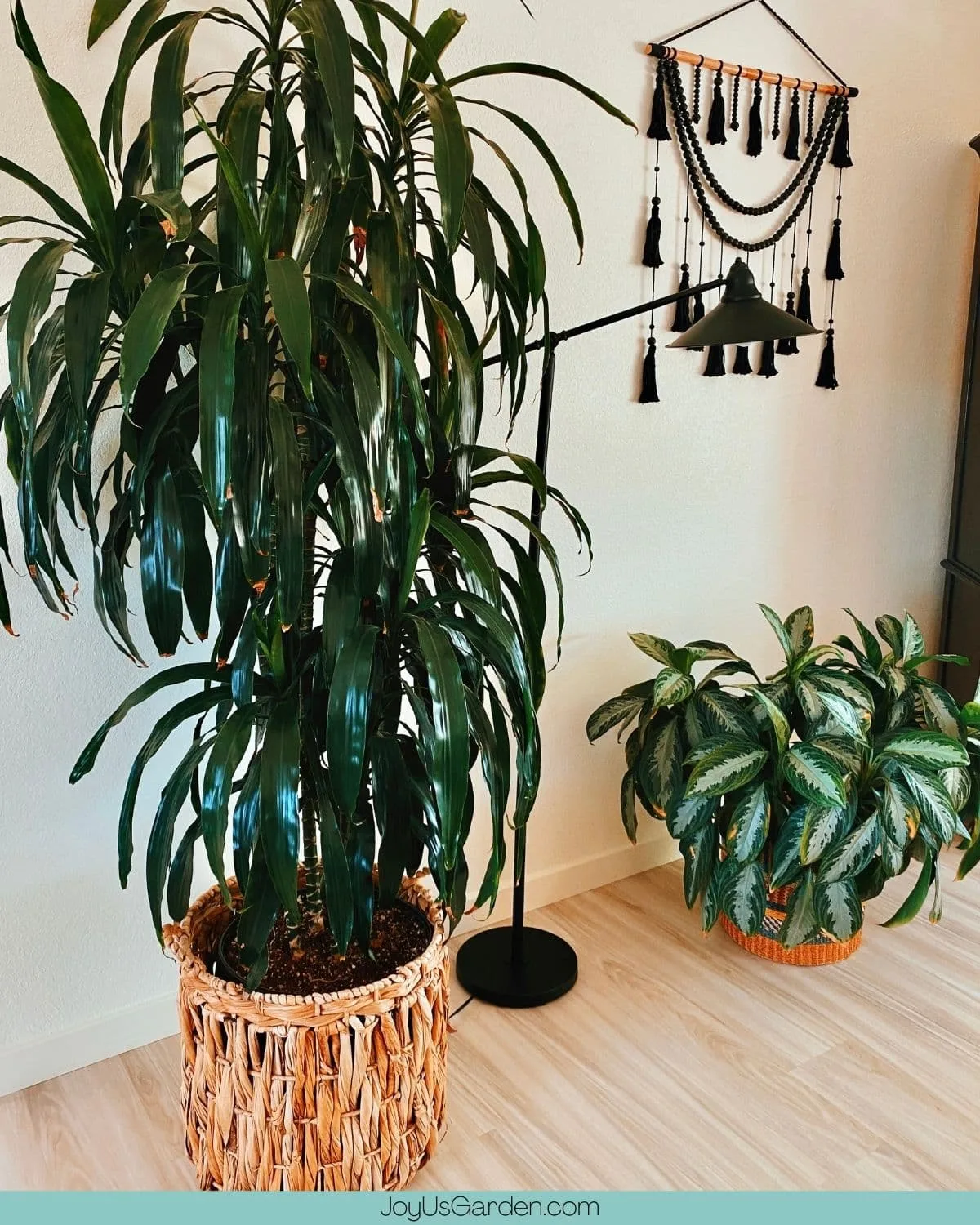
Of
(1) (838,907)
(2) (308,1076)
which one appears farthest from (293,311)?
(1) (838,907)

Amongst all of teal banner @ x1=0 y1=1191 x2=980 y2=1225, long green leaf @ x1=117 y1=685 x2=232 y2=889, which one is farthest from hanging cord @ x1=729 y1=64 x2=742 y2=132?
teal banner @ x1=0 y1=1191 x2=980 y2=1225

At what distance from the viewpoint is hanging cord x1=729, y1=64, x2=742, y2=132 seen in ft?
7.29

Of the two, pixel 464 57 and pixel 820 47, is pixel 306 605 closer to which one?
pixel 464 57

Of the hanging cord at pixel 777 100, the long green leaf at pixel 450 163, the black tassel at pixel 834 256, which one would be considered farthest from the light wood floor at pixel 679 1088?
the hanging cord at pixel 777 100

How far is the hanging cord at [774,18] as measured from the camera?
215cm

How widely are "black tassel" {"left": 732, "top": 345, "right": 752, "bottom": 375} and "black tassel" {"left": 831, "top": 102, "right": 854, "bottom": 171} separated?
50 cm

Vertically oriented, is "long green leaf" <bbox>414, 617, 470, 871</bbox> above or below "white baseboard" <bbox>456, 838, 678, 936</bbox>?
above

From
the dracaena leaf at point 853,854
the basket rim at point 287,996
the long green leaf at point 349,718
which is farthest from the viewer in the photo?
the dracaena leaf at point 853,854

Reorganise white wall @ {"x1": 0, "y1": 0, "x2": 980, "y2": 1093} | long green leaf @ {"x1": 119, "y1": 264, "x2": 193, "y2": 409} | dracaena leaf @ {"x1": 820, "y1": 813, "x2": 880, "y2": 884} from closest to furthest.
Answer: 1. long green leaf @ {"x1": 119, "y1": 264, "x2": 193, "y2": 409}
2. white wall @ {"x1": 0, "y1": 0, "x2": 980, "y2": 1093}
3. dracaena leaf @ {"x1": 820, "y1": 813, "x2": 880, "y2": 884}

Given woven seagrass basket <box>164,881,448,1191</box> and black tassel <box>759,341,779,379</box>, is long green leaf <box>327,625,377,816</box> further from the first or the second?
black tassel <box>759,341,779,379</box>

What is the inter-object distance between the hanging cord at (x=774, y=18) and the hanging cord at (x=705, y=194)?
6cm

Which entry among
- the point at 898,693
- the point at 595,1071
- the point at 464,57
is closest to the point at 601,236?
the point at 464,57

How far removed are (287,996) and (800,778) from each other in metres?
1.01

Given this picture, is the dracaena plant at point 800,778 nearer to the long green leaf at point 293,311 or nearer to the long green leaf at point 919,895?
the long green leaf at point 919,895
